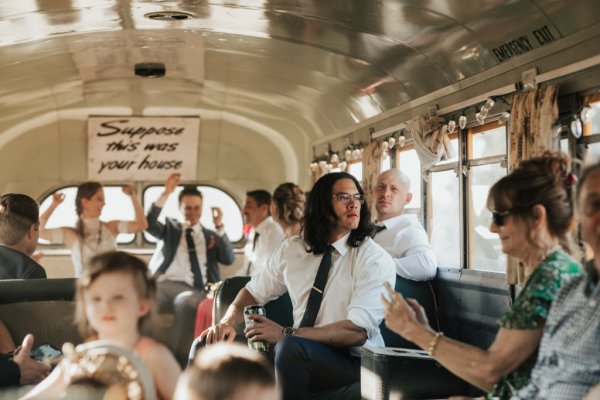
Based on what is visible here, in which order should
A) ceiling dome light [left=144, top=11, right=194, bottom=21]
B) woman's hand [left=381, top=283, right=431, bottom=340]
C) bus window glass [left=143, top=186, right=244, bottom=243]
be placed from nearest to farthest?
woman's hand [left=381, top=283, right=431, bottom=340] < ceiling dome light [left=144, top=11, right=194, bottom=21] < bus window glass [left=143, top=186, right=244, bottom=243]

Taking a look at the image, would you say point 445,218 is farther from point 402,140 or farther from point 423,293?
point 423,293

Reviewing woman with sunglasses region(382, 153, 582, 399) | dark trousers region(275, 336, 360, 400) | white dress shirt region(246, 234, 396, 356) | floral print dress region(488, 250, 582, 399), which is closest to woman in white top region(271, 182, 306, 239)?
white dress shirt region(246, 234, 396, 356)

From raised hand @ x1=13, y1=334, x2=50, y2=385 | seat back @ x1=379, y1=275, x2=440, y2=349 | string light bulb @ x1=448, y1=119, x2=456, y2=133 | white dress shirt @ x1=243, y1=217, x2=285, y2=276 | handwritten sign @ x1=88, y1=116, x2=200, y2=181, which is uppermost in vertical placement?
handwritten sign @ x1=88, y1=116, x2=200, y2=181

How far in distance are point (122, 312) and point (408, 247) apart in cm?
476

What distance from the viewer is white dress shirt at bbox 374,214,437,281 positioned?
6.82m

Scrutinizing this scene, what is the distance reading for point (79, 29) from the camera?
24.8 ft

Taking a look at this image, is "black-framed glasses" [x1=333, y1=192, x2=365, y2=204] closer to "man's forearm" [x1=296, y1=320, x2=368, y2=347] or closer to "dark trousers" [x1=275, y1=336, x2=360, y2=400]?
"man's forearm" [x1=296, y1=320, x2=368, y2=347]

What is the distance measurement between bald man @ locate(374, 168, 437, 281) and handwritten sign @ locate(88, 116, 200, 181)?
223 inches

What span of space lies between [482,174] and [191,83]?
4920 mm

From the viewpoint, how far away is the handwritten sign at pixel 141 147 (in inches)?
493

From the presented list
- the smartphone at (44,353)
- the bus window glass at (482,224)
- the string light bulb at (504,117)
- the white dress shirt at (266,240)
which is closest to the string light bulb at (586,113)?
the string light bulb at (504,117)

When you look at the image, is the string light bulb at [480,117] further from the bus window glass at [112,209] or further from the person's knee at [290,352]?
the bus window glass at [112,209]

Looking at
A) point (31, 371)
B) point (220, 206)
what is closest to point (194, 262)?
point (220, 206)

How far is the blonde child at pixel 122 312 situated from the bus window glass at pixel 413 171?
20.1 feet
